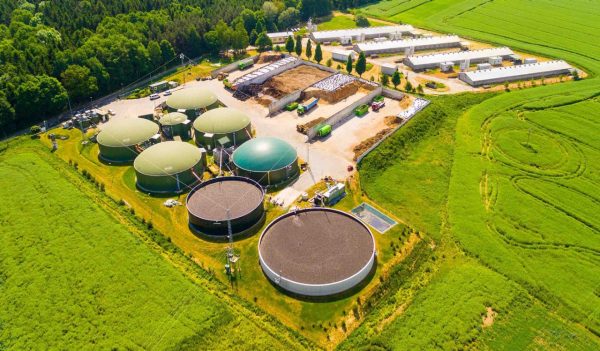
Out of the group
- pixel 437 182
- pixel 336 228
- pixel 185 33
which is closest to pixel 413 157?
pixel 437 182

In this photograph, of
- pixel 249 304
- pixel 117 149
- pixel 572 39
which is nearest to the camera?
pixel 249 304

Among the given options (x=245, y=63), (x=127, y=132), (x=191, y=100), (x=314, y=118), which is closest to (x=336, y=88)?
(x=314, y=118)

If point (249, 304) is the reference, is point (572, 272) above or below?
below

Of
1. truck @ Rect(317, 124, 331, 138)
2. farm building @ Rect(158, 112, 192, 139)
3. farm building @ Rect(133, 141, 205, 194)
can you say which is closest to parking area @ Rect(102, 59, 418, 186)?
truck @ Rect(317, 124, 331, 138)

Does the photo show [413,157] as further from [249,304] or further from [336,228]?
[249,304]

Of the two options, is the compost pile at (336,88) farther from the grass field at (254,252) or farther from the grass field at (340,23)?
the grass field at (340,23)

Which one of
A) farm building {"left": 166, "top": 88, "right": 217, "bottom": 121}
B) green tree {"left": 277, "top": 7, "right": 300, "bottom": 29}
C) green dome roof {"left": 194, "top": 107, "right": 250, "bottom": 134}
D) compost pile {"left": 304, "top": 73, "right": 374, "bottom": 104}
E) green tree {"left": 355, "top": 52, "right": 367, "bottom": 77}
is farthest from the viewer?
green tree {"left": 277, "top": 7, "right": 300, "bottom": 29}

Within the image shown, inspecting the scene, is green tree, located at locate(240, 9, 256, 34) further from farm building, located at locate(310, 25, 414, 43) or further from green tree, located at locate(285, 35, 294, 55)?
farm building, located at locate(310, 25, 414, 43)
